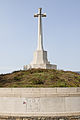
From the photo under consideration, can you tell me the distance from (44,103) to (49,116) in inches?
32.0

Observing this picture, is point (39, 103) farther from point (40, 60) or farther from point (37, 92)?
point (40, 60)

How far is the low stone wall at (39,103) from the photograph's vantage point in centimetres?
993

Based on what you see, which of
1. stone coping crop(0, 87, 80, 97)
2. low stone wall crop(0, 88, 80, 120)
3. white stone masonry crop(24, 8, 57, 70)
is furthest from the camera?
white stone masonry crop(24, 8, 57, 70)

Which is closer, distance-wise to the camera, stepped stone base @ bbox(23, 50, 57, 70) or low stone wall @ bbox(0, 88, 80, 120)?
low stone wall @ bbox(0, 88, 80, 120)

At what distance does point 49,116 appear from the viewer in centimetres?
980

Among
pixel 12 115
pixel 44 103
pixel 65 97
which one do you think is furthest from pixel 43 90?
pixel 12 115

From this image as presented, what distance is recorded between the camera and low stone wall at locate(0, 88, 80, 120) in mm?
9930

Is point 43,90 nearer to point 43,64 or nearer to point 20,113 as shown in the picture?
point 20,113

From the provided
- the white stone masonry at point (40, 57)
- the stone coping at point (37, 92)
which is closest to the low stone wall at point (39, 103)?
the stone coping at point (37, 92)

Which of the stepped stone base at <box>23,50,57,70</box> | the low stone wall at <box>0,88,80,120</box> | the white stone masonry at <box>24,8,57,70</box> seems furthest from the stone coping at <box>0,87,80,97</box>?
the stepped stone base at <box>23,50,57,70</box>

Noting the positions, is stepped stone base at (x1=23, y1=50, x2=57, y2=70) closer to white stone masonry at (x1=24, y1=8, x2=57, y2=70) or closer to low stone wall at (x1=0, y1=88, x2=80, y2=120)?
white stone masonry at (x1=24, y1=8, x2=57, y2=70)

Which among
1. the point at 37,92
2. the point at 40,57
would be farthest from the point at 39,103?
the point at 40,57

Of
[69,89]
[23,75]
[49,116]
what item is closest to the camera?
[49,116]

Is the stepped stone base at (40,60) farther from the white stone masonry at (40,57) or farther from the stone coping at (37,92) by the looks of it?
the stone coping at (37,92)
